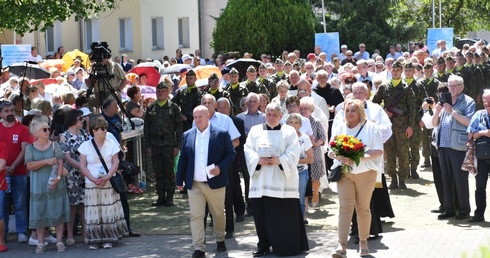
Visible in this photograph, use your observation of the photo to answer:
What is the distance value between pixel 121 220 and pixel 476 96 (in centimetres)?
1214

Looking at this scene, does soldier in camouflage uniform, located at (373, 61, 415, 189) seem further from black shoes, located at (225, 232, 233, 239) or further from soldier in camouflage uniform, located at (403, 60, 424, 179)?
black shoes, located at (225, 232, 233, 239)

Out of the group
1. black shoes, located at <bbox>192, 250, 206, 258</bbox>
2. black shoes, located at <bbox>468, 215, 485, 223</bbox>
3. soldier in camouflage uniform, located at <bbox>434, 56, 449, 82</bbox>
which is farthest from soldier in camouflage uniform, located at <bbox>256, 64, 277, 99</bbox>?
black shoes, located at <bbox>192, 250, 206, 258</bbox>

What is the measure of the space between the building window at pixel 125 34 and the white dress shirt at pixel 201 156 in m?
31.3

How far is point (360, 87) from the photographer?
13.7 meters

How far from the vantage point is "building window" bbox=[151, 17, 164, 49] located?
44.4 meters

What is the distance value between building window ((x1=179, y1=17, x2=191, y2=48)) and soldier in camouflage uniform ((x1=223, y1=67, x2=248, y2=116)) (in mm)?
27187

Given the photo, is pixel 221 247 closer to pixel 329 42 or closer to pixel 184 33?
pixel 329 42

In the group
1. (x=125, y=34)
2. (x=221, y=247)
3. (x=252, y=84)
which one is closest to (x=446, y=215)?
(x=221, y=247)

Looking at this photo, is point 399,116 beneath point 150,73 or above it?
beneath

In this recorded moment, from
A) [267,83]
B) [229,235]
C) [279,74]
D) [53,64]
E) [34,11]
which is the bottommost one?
[229,235]

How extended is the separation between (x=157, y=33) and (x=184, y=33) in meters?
2.12

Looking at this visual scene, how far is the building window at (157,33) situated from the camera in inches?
1748

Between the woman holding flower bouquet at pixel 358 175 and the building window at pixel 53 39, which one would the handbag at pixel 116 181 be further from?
the building window at pixel 53 39

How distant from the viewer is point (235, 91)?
1906cm
